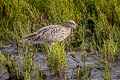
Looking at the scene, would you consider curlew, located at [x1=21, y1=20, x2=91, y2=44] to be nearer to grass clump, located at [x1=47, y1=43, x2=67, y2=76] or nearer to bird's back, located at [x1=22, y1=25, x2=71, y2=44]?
bird's back, located at [x1=22, y1=25, x2=71, y2=44]

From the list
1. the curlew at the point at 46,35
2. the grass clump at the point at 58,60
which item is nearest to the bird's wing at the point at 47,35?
the curlew at the point at 46,35

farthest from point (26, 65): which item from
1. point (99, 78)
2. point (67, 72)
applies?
point (99, 78)

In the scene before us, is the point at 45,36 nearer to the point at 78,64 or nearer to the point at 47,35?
the point at 47,35

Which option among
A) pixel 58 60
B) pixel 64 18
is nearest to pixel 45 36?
pixel 64 18

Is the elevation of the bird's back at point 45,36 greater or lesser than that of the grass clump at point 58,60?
greater

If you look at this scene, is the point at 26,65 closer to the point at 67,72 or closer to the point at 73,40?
the point at 67,72

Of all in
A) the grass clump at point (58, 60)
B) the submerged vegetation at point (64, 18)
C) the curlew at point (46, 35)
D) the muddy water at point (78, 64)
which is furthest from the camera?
the submerged vegetation at point (64, 18)

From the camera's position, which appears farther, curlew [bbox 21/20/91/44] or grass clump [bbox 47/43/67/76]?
curlew [bbox 21/20/91/44]

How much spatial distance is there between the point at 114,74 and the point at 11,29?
10.5 ft

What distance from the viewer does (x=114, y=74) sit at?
5184 mm

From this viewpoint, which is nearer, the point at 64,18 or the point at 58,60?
the point at 58,60

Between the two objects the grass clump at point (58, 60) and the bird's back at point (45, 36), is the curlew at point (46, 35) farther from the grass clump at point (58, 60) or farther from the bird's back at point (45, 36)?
the grass clump at point (58, 60)

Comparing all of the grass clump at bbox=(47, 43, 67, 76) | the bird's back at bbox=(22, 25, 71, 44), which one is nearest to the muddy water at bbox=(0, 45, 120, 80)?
the grass clump at bbox=(47, 43, 67, 76)

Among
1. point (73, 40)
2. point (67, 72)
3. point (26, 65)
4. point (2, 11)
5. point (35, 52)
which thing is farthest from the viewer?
point (2, 11)
